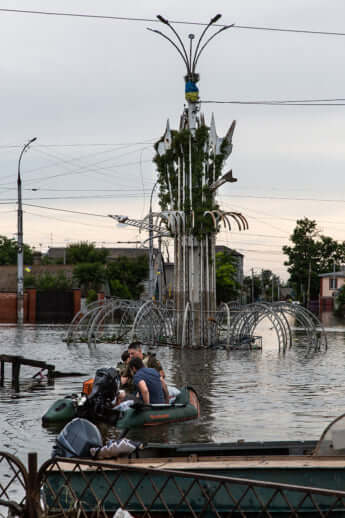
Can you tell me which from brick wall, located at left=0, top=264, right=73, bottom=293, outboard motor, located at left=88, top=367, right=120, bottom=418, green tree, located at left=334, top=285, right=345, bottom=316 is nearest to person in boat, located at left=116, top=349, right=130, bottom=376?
outboard motor, located at left=88, top=367, right=120, bottom=418

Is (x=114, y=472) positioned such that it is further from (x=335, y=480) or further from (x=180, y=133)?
(x=180, y=133)

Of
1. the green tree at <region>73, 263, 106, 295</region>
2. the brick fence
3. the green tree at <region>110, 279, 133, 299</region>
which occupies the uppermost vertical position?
the green tree at <region>73, 263, 106, 295</region>

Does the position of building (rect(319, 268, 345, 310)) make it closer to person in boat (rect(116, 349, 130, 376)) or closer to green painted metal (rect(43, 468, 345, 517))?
person in boat (rect(116, 349, 130, 376))

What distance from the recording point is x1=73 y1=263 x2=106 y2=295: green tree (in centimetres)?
8688

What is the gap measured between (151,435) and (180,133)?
71.6 feet

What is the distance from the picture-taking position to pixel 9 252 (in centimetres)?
12962

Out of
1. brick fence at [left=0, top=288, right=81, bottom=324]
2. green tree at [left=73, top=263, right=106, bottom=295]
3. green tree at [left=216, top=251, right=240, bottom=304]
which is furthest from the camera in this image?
green tree at [left=216, top=251, right=240, bottom=304]

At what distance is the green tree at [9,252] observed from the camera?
127 m

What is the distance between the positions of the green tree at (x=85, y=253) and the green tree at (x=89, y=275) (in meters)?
15.9

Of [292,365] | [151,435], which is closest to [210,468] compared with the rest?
[151,435]

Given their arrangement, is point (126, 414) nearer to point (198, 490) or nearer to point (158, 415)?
point (158, 415)

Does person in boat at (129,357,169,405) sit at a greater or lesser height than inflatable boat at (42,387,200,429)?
greater

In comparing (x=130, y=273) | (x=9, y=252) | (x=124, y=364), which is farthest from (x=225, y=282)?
(x=124, y=364)

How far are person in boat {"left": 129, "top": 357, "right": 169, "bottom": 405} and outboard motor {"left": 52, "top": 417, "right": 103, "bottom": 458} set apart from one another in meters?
5.43
